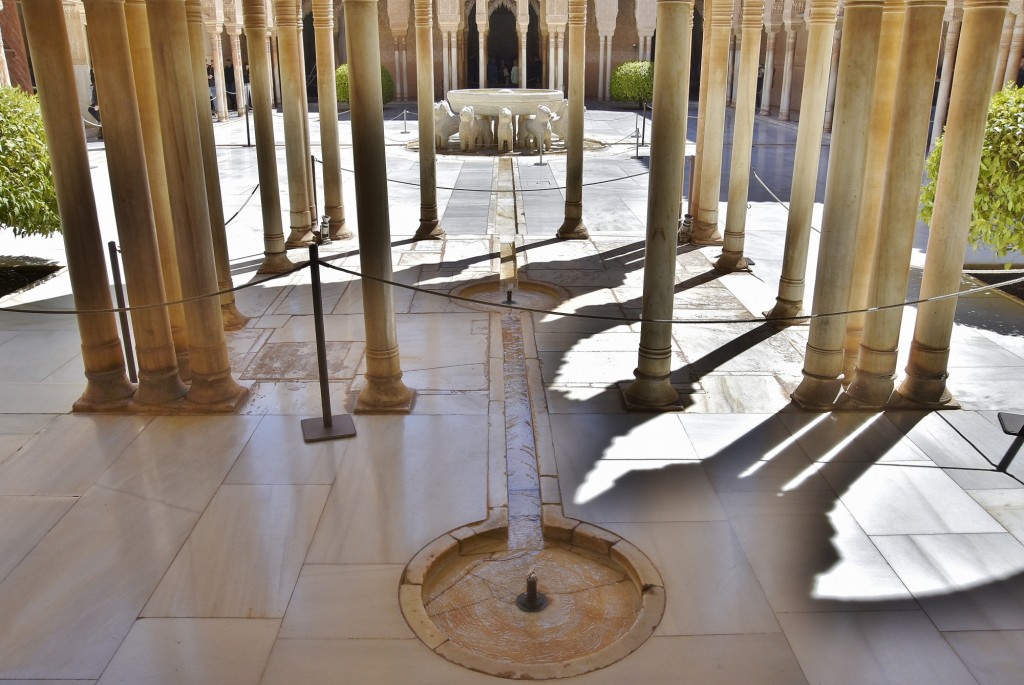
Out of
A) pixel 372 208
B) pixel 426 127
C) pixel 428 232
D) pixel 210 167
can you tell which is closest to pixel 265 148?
pixel 210 167

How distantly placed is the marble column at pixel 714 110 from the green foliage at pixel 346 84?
16.7 m

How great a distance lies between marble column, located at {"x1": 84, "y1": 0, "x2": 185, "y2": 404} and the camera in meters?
4.63

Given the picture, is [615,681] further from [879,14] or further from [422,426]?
[879,14]

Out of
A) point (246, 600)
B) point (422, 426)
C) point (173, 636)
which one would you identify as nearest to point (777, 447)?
point (422, 426)

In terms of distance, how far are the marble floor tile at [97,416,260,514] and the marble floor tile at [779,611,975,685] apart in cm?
273

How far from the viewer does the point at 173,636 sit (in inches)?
127

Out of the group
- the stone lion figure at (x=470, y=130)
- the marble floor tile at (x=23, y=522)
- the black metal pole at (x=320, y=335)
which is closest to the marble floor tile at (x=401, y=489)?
the black metal pole at (x=320, y=335)

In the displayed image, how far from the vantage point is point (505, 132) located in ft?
54.3

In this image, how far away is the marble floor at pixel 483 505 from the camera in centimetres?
315

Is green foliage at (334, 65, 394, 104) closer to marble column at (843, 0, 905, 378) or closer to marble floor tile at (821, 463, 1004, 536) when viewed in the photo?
marble column at (843, 0, 905, 378)

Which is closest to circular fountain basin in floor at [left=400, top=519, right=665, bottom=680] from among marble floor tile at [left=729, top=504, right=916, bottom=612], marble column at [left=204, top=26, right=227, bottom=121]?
marble floor tile at [left=729, top=504, right=916, bottom=612]

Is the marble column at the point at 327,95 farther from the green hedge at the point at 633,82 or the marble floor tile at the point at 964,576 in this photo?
the green hedge at the point at 633,82

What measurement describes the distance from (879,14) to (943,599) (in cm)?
311

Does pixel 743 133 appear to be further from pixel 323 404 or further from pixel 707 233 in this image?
pixel 323 404
